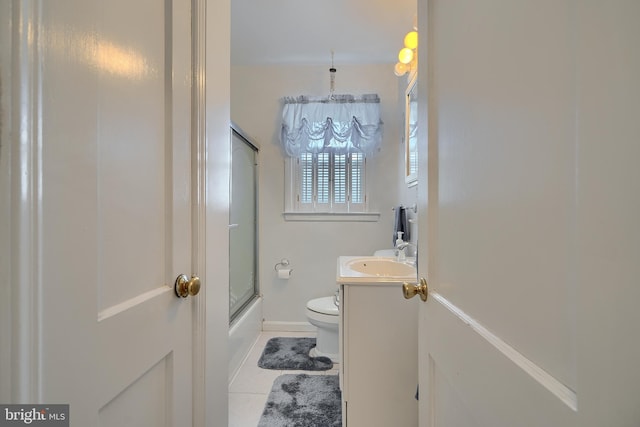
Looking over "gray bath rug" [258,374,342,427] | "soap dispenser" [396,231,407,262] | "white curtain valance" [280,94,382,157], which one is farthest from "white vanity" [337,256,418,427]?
"white curtain valance" [280,94,382,157]

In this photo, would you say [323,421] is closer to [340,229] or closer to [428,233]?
[428,233]

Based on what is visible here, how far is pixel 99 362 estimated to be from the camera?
1.68 feet

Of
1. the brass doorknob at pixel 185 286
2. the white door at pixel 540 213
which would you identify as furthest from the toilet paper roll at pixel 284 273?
the white door at pixel 540 213

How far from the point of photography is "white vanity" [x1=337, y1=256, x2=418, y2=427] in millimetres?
1395

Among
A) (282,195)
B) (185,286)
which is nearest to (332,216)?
(282,195)

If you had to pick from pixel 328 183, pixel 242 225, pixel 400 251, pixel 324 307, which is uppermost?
pixel 328 183

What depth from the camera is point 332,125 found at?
108 inches

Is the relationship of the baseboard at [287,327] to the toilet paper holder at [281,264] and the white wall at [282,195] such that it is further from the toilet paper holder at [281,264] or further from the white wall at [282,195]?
the toilet paper holder at [281,264]

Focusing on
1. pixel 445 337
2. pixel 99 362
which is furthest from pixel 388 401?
pixel 99 362

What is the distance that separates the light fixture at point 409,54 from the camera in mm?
1760

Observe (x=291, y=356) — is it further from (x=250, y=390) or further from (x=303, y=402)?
(x=303, y=402)

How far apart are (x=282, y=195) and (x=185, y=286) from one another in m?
2.16

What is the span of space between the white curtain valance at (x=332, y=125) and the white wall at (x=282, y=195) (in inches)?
5.2

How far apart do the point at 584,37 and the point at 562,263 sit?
0.25m
